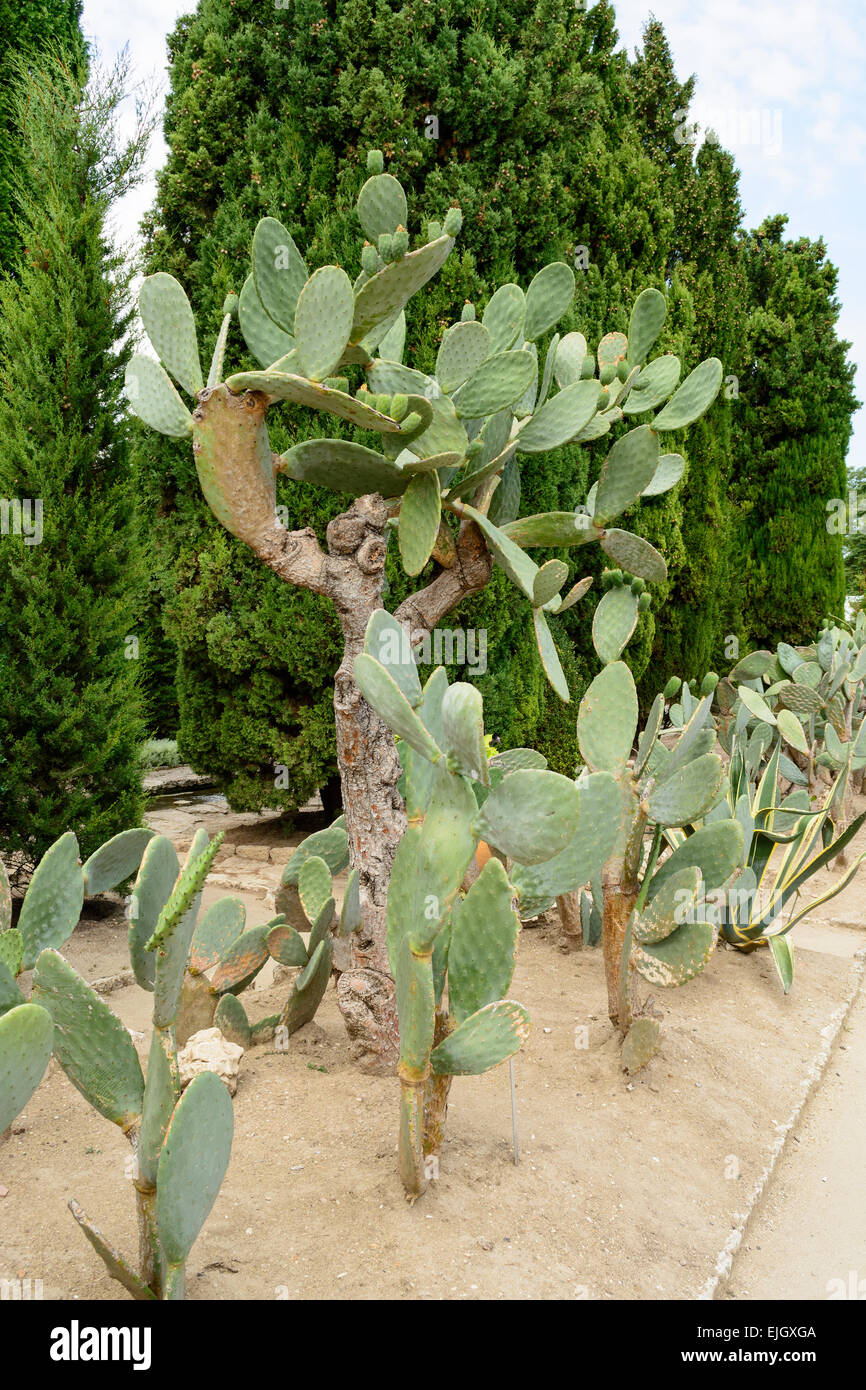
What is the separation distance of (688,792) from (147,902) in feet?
4.17

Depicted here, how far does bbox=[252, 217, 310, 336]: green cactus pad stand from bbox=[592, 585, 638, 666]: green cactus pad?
1.02 m

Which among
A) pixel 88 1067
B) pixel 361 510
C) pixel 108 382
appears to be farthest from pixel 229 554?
pixel 88 1067

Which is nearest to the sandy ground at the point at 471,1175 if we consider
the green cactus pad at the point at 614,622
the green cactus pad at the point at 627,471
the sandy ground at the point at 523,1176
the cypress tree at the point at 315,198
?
the sandy ground at the point at 523,1176

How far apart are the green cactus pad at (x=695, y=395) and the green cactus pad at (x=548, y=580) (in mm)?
815

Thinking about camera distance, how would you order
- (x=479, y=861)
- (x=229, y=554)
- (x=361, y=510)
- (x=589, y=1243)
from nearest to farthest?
1. (x=589, y=1243)
2. (x=361, y=510)
3. (x=479, y=861)
4. (x=229, y=554)

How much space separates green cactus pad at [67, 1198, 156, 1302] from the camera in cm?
111

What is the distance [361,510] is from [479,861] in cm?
145

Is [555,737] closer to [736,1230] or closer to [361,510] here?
[361,510]

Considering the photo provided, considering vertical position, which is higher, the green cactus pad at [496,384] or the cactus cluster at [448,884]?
the green cactus pad at [496,384]

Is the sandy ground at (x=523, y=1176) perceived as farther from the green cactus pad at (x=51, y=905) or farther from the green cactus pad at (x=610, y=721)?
the green cactus pad at (x=610, y=721)

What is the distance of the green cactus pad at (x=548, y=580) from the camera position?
2.08 metres

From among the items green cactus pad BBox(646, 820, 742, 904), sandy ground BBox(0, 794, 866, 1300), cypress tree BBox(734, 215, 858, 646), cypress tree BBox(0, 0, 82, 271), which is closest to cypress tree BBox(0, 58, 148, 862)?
cypress tree BBox(0, 0, 82, 271)

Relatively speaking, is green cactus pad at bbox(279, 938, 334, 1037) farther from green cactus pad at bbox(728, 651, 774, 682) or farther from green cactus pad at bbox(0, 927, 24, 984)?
green cactus pad at bbox(728, 651, 774, 682)
